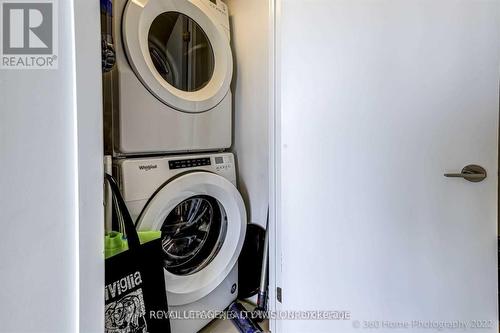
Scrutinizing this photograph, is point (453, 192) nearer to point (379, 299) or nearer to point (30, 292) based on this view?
point (379, 299)

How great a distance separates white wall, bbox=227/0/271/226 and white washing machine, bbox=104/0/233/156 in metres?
0.12

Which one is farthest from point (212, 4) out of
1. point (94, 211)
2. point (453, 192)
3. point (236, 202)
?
point (453, 192)

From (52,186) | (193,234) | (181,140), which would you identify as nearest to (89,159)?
(52,186)

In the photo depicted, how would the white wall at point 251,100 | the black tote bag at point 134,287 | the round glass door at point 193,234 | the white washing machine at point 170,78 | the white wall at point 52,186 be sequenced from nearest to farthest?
the white wall at point 52,186
the black tote bag at point 134,287
the white washing machine at point 170,78
the round glass door at point 193,234
the white wall at point 251,100

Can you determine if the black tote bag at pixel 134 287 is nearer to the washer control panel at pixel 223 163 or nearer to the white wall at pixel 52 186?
the white wall at pixel 52 186

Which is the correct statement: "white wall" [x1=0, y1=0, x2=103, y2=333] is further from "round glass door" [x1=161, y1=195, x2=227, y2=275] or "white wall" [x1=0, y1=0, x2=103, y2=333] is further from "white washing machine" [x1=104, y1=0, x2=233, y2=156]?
"round glass door" [x1=161, y1=195, x2=227, y2=275]

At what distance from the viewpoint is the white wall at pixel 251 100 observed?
132 centimetres

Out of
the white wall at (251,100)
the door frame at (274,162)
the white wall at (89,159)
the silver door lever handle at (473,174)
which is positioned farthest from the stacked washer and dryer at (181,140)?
the silver door lever handle at (473,174)

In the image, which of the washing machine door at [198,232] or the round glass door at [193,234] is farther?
the round glass door at [193,234]

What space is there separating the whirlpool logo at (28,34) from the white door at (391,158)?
0.70 meters

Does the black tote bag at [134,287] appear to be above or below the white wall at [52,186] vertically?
below

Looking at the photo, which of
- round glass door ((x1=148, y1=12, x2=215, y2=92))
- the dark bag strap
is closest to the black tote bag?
the dark bag strap

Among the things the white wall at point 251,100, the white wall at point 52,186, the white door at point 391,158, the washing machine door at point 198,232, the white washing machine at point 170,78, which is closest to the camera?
the white wall at point 52,186

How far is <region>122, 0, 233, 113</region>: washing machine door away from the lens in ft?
2.87
